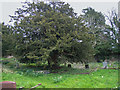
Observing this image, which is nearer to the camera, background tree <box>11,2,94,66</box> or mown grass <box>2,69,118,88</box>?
mown grass <box>2,69,118,88</box>

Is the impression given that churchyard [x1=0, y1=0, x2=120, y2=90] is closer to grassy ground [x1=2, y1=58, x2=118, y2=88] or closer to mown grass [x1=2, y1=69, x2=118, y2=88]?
grassy ground [x1=2, y1=58, x2=118, y2=88]

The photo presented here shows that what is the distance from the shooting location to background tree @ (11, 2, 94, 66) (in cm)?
938

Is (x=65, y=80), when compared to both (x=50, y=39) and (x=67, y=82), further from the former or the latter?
(x=50, y=39)

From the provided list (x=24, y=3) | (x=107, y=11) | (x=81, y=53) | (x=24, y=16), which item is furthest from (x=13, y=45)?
(x=107, y=11)

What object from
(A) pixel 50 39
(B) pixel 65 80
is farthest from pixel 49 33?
(B) pixel 65 80

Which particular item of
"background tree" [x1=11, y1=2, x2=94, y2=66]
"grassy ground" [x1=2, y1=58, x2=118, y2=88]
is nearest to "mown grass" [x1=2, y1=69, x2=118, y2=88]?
"grassy ground" [x1=2, y1=58, x2=118, y2=88]

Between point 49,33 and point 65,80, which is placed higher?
point 49,33

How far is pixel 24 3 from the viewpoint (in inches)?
462

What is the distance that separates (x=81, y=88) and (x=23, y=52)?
22.1ft

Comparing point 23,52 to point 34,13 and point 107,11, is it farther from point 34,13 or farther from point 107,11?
point 107,11

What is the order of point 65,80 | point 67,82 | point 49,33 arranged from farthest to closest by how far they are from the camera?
point 49,33
point 65,80
point 67,82

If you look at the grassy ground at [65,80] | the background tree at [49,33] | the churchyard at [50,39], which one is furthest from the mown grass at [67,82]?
the background tree at [49,33]

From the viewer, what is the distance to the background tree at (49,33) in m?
9.38

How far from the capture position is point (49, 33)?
9.04 meters
